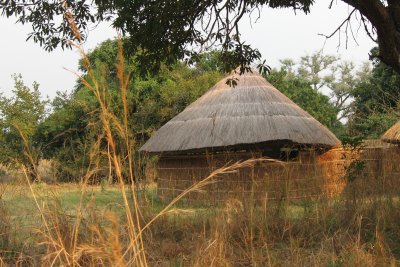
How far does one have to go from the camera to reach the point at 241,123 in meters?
11.2

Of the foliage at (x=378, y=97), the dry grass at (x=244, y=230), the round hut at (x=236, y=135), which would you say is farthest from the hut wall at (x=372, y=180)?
the foliage at (x=378, y=97)

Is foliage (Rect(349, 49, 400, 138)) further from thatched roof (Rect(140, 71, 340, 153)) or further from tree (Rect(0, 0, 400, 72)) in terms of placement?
tree (Rect(0, 0, 400, 72))

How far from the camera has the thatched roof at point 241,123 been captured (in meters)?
10.9

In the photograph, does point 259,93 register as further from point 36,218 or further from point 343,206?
point 36,218

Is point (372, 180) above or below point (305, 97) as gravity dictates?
below

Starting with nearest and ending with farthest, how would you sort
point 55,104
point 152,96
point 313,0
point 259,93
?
point 313,0
point 259,93
point 152,96
point 55,104

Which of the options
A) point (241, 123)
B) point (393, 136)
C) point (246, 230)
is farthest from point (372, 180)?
point (393, 136)

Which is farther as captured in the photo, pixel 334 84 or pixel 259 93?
pixel 334 84

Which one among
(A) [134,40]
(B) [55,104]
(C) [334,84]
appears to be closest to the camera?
(A) [134,40]

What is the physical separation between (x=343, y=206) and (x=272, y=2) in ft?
8.00

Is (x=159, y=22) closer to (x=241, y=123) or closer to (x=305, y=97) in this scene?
(x=241, y=123)

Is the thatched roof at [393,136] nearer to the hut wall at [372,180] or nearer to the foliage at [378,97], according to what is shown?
the foliage at [378,97]

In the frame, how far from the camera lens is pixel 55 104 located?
2395 centimetres

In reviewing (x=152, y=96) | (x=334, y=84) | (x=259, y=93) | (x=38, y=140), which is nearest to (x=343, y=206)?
(x=259, y=93)
